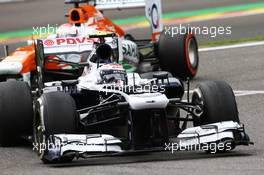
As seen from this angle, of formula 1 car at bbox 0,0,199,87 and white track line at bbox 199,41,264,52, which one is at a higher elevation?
formula 1 car at bbox 0,0,199,87

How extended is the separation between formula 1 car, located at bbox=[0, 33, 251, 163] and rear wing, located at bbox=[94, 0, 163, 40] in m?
5.58

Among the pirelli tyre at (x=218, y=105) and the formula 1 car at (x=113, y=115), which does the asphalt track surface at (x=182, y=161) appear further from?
the pirelli tyre at (x=218, y=105)

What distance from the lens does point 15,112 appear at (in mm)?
12742

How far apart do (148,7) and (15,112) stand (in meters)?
6.35

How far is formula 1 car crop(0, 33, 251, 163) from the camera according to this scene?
11312 mm

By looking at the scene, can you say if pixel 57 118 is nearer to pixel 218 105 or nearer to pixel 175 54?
pixel 218 105

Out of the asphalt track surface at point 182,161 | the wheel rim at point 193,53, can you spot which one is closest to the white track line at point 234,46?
the wheel rim at point 193,53

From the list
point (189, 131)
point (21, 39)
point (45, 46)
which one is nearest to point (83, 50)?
point (45, 46)

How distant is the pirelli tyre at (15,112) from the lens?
41.8 ft

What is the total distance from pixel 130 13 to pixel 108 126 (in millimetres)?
16522

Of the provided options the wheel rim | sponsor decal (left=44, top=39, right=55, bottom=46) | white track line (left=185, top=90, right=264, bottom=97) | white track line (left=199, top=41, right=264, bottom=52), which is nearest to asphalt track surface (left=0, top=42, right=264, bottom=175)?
white track line (left=185, top=90, right=264, bottom=97)

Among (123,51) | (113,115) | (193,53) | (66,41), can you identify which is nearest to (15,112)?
(113,115)

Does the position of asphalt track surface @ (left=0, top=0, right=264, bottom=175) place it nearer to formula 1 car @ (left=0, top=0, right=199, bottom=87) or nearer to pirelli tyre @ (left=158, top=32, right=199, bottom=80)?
pirelli tyre @ (left=158, top=32, right=199, bottom=80)

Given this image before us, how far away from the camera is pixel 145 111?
11.4 meters
